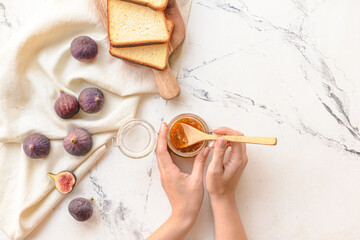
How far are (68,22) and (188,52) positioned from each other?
503 mm

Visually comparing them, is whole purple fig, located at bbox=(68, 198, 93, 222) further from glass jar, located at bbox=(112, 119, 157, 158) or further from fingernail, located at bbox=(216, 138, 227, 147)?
fingernail, located at bbox=(216, 138, 227, 147)

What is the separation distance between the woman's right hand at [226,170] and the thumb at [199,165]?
0.11ft

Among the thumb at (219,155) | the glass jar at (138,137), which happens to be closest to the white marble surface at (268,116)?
the glass jar at (138,137)

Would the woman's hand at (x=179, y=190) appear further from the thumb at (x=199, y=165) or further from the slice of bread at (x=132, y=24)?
the slice of bread at (x=132, y=24)

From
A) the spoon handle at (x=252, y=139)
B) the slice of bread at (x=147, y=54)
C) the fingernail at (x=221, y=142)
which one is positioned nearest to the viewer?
the spoon handle at (x=252, y=139)

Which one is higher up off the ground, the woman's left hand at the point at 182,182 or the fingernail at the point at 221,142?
the fingernail at the point at 221,142

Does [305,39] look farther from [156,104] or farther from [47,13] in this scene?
[47,13]

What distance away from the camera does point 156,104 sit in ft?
4.65

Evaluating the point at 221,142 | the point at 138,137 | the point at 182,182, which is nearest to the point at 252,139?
the point at 221,142

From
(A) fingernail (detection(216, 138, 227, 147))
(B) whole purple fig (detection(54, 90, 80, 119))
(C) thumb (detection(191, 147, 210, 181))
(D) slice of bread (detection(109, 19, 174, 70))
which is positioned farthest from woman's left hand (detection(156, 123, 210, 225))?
(B) whole purple fig (detection(54, 90, 80, 119))

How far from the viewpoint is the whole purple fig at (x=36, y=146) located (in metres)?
1.29

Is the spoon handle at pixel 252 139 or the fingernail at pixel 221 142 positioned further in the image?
the fingernail at pixel 221 142

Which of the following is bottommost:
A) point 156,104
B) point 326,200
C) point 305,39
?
point 326,200

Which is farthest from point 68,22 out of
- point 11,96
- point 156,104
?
point 156,104
